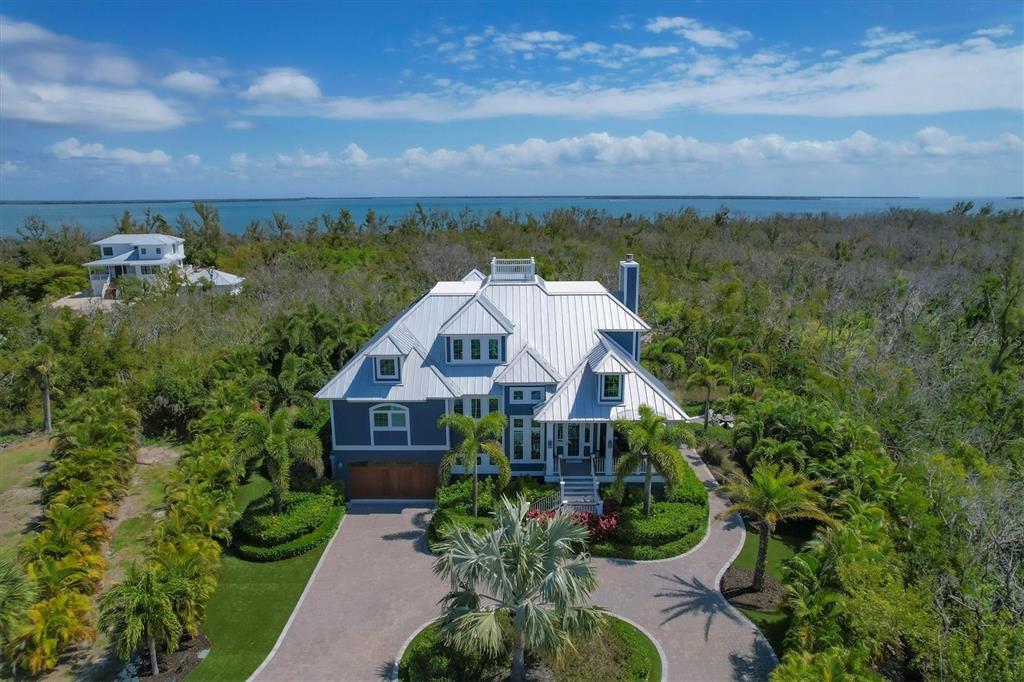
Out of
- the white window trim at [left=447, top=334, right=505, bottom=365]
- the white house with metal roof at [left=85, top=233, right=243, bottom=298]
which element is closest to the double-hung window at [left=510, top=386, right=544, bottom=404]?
the white window trim at [left=447, top=334, right=505, bottom=365]

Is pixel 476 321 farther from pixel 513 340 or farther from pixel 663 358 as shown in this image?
pixel 663 358

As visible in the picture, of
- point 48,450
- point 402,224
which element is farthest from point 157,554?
point 402,224

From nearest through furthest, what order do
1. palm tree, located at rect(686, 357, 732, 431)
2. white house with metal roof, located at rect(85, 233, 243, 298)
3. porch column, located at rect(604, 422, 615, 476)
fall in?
porch column, located at rect(604, 422, 615, 476) < palm tree, located at rect(686, 357, 732, 431) < white house with metal roof, located at rect(85, 233, 243, 298)

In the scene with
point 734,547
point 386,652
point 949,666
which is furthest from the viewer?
point 734,547

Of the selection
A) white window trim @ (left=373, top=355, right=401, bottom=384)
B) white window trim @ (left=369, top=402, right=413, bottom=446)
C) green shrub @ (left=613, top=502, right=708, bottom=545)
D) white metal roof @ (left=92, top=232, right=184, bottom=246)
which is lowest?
green shrub @ (left=613, top=502, right=708, bottom=545)

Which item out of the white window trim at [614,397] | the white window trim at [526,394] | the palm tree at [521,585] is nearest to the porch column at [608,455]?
the white window trim at [614,397]

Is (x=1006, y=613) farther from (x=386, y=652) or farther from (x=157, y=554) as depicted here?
(x=157, y=554)

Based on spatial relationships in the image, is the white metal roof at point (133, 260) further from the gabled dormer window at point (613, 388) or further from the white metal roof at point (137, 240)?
the gabled dormer window at point (613, 388)

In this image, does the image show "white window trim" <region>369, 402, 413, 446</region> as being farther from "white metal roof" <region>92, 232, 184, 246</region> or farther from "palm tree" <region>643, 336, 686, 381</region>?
"white metal roof" <region>92, 232, 184, 246</region>
